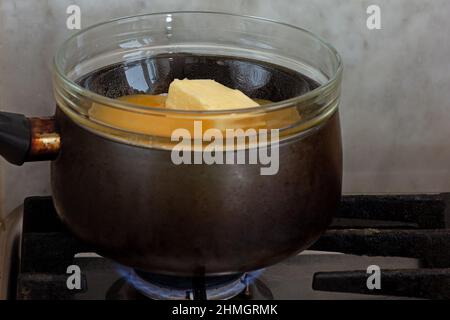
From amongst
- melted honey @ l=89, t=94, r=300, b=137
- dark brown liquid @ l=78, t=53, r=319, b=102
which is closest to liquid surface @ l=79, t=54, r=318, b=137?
dark brown liquid @ l=78, t=53, r=319, b=102

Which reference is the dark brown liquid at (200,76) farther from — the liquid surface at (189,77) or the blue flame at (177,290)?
the blue flame at (177,290)

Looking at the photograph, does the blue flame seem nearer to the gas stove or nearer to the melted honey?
the gas stove

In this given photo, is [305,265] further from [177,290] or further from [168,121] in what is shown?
[168,121]

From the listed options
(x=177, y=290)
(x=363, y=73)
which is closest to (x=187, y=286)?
(x=177, y=290)
